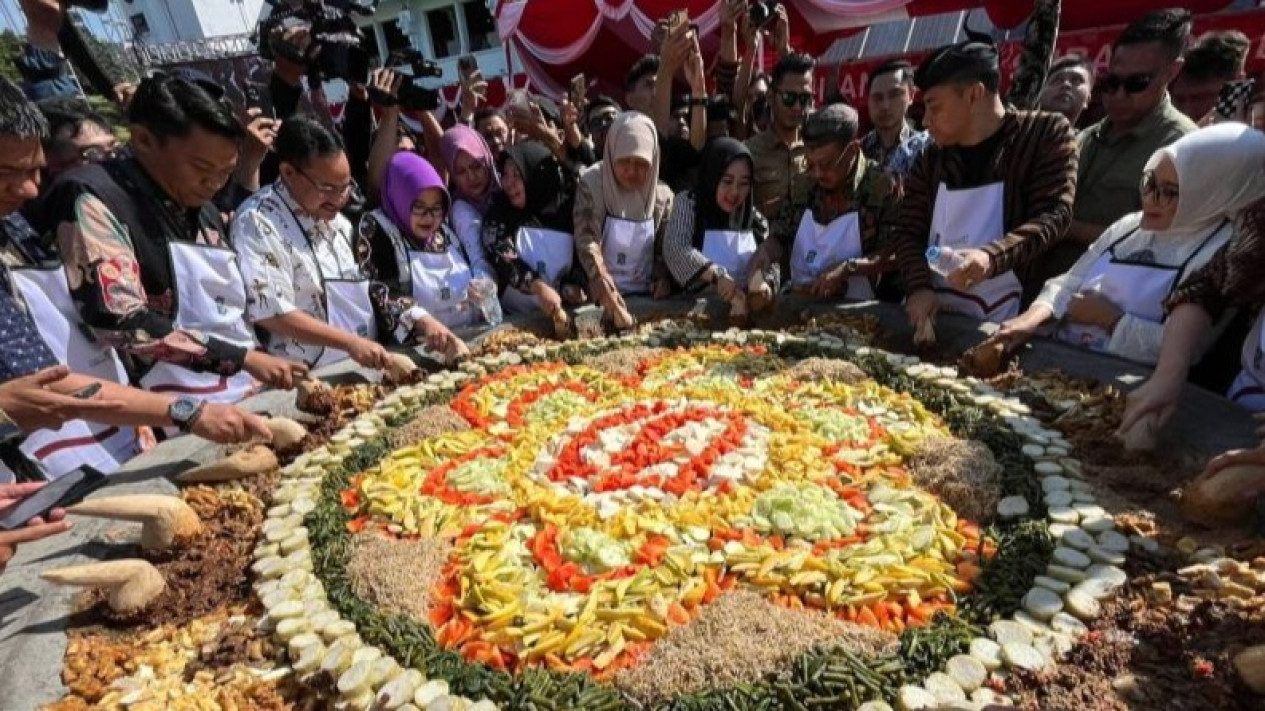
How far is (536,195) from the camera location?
494 cm

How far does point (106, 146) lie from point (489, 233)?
226 cm

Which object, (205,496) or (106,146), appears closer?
(205,496)

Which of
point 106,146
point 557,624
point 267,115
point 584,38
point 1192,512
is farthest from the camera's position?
point 584,38

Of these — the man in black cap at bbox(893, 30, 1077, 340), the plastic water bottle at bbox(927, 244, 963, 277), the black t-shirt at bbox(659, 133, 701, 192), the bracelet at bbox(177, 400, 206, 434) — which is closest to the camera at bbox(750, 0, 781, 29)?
→ the black t-shirt at bbox(659, 133, 701, 192)

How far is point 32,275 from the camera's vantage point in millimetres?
2684

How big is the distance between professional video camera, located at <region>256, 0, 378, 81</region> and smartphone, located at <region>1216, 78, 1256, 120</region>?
6.24 meters

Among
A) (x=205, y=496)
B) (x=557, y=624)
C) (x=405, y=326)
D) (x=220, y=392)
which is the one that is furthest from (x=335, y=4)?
(x=557, y=624)

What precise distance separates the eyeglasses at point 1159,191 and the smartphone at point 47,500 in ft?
13.9

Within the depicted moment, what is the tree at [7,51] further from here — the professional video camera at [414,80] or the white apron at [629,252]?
the white apron at [629,252]

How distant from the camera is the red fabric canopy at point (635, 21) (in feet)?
26.5

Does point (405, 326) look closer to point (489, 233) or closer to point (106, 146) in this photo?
point (489, 233)

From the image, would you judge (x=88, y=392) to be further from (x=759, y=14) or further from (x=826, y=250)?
(x=759, y=14)

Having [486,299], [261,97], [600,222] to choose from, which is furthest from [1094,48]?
[261,97]

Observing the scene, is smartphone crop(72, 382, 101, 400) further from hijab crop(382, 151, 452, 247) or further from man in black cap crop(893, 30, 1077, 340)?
man in black cap crop(893, 30, 1077, 340)
